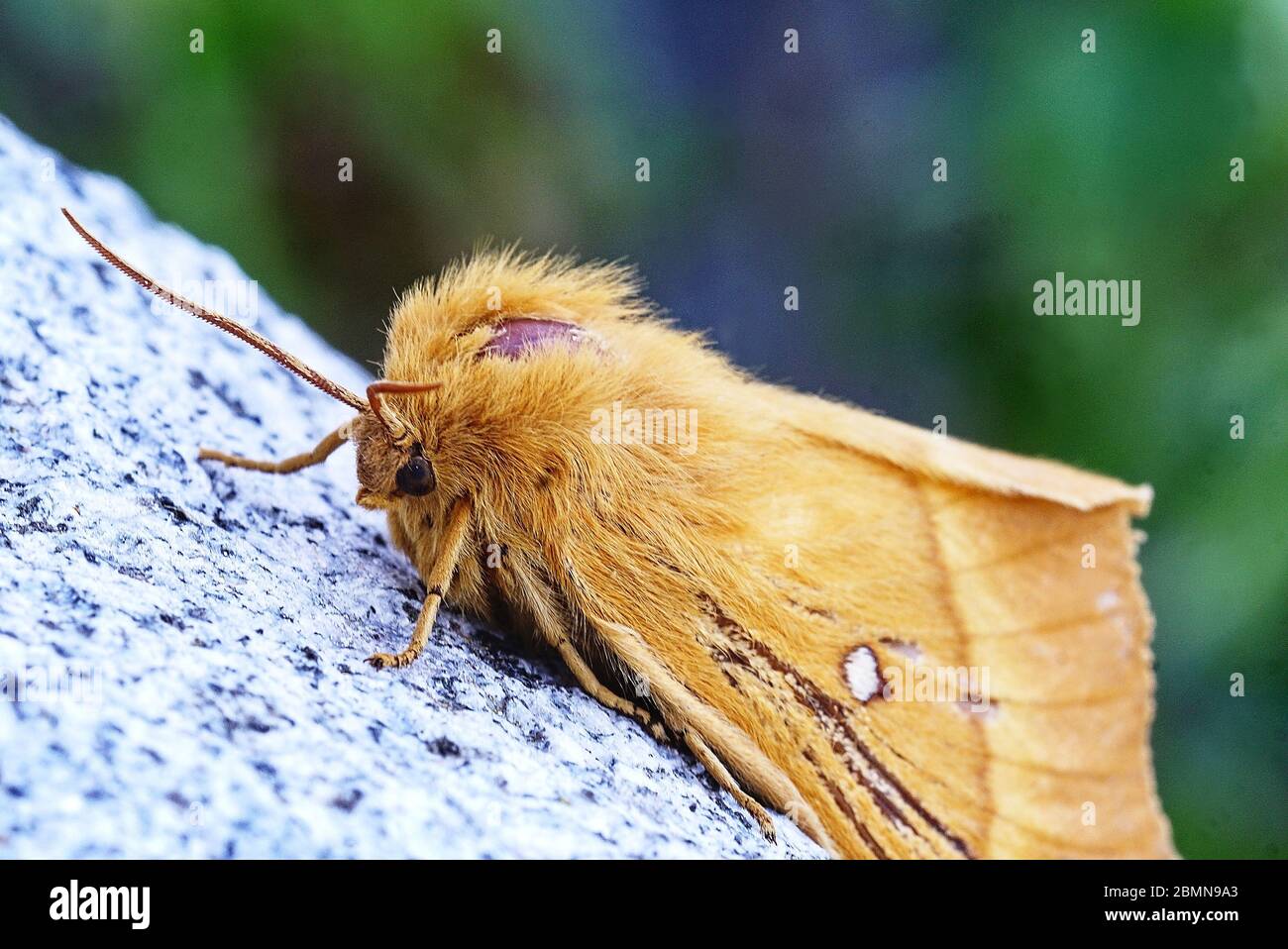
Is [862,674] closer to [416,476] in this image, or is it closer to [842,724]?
[842,724]

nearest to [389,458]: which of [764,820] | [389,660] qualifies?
[389,660]

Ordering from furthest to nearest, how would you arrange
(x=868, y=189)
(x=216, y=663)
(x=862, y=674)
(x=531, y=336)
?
1. (x=868, y=189)
2. (x=862, y=674)
3. (x=531, y=336)
4. (x=216, y=663)

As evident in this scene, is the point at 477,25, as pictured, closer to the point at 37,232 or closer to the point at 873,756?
the point at 37,232

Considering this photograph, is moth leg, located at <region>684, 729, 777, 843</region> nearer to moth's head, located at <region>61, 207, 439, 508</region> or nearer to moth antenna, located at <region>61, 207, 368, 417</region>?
moth's head, located at <region>61, 207, 439, 508</region>

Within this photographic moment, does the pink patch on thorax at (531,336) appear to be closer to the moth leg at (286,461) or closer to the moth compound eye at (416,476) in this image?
the moth compound eye at (416,476)

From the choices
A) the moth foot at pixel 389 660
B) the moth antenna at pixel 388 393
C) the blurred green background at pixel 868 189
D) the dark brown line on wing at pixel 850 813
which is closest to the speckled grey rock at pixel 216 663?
the moth foot at pixel 389 660

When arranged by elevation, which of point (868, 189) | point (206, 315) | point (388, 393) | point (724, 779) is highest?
point (868, 189)
